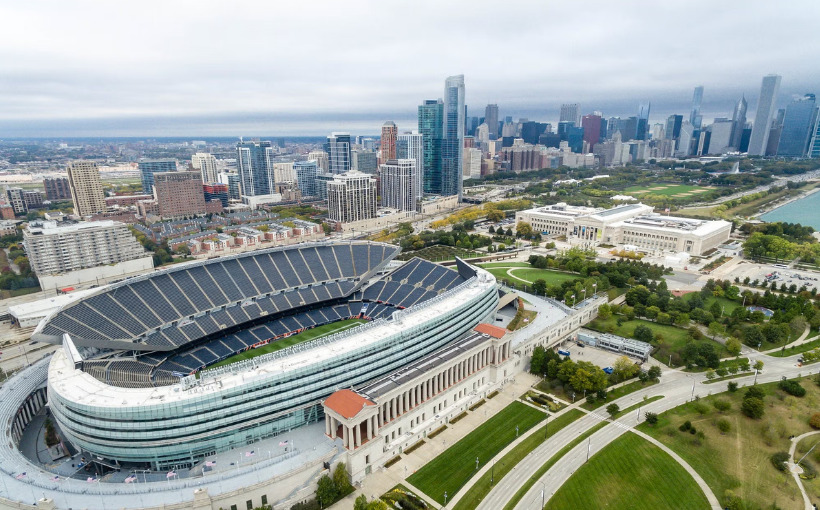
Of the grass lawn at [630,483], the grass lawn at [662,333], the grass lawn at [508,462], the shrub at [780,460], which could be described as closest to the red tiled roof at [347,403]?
the grass lawn at [508,462]

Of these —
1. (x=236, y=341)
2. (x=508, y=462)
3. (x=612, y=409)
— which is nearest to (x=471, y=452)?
(x=508, y=462)

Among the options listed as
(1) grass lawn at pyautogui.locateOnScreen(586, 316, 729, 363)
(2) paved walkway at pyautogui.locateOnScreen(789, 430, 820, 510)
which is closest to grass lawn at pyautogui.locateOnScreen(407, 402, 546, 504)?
(2) paved walkway at pyautogui.locateOnScreen(789, 430, 820, 510)

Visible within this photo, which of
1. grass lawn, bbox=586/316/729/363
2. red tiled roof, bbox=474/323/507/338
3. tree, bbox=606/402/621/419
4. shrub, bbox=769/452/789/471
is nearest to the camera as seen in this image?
shrub, bbox=769/452/789/471

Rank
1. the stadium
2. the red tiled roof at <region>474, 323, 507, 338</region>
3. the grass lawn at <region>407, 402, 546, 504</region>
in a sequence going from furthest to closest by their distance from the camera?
the red tiled roof at <region>474, 323, 507, 338</region> < the grass lawn at <region>407, 402, 546, 504</region> < the stadium

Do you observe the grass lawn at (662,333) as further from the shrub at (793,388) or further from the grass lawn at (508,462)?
the grass lawn at (508,462)

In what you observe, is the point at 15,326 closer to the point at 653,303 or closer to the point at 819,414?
the point at 653,303

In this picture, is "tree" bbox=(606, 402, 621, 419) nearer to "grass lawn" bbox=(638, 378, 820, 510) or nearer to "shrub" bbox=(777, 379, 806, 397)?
"grass lawn" bbox=(638, 378, 820, 510)

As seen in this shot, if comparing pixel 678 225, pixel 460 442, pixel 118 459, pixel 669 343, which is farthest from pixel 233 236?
pixel 678 225
